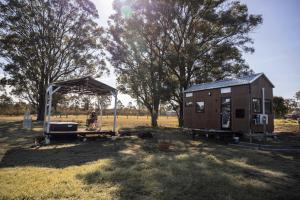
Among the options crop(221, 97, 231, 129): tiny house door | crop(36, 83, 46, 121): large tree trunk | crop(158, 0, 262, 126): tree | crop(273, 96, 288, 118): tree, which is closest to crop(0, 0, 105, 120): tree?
crop(36, 83, 46, 121): large tree trunk

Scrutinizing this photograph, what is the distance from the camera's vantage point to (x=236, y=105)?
15.6 meters

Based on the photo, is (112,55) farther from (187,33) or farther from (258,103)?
(258,103)

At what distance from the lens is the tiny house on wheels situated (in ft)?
48.9

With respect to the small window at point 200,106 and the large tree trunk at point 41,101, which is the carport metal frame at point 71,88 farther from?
the large tree trunk at point 41,101

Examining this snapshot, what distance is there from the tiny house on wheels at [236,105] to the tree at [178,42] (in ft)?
20.3

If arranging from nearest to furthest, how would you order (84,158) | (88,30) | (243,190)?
(243,190) → (84,158) → (88,30)

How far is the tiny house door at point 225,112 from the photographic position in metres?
→ 16.2

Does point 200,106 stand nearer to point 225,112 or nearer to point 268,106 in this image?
point 225,112

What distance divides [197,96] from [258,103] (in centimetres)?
483

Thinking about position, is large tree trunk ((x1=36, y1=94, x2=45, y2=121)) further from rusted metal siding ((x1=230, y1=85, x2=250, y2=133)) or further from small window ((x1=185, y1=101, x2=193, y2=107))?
rusted metal siding ((x1=230, y1=85, x2=250, y2=133))

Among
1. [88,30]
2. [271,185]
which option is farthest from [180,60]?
→ [271,185]

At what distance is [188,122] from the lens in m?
20.2

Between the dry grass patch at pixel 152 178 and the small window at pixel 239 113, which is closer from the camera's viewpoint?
the dry grass patch at pixel 152 178

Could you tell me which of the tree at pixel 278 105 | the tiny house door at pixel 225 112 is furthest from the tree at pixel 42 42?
the tree at pixel 278 105
